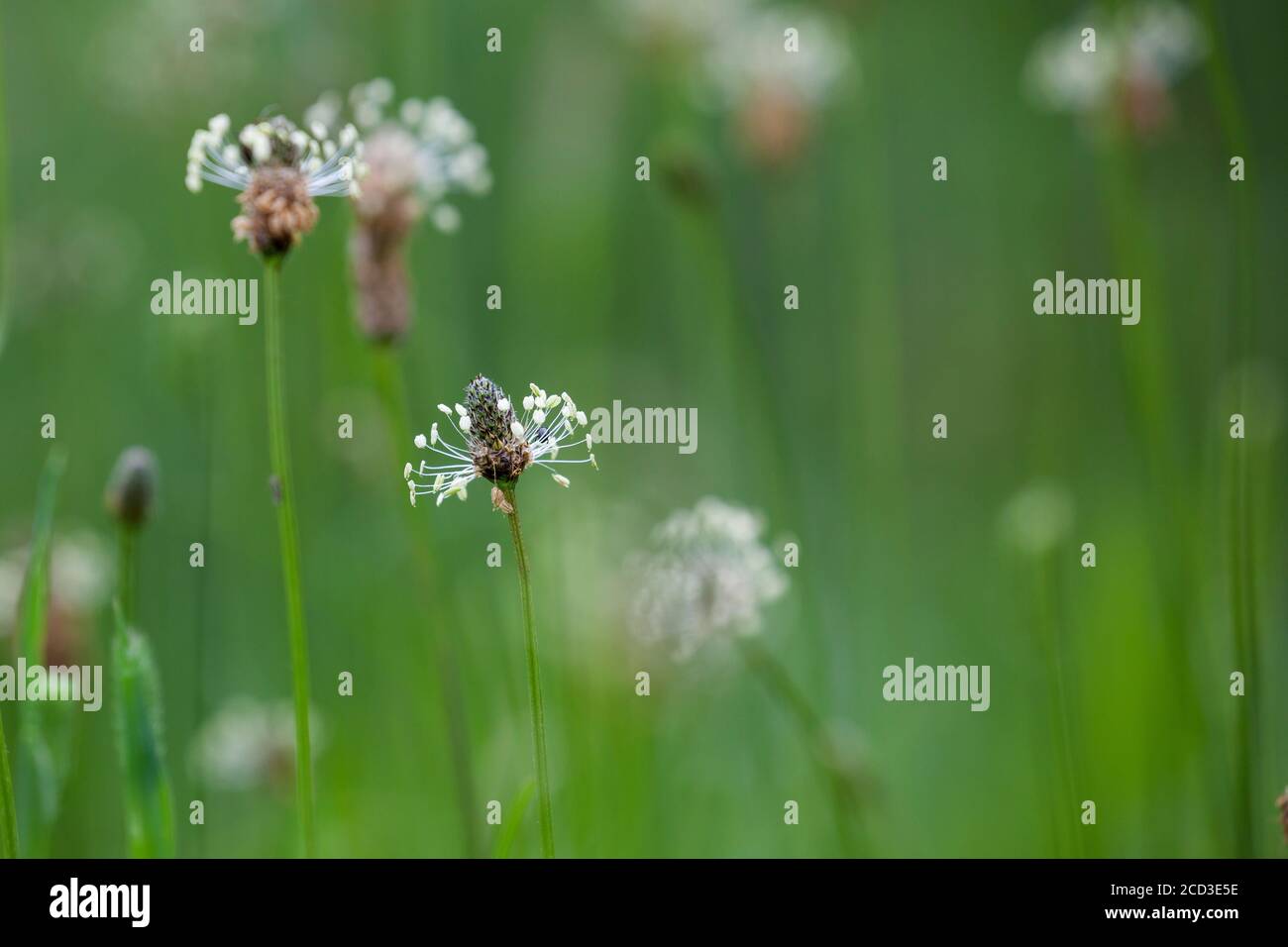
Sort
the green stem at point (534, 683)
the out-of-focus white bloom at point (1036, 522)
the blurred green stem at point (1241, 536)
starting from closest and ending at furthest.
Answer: the green stem at point (534, 683), the blurred green stem at point (1241, 536), the out-of-focus white bloom at point (1036, 522)

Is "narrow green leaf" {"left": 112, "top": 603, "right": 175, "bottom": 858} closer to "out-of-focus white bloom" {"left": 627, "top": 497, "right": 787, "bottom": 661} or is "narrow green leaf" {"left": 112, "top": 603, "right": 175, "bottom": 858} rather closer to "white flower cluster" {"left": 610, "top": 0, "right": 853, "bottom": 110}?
"out-of-focus white bloom" {"left": 627, "top": 497, "right": 787, "bottom": 661}

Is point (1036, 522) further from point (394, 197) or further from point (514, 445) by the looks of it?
point (394, 197)

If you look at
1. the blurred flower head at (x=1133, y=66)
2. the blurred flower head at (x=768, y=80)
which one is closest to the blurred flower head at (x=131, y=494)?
the blurred flower head at (x=1133, y=66)

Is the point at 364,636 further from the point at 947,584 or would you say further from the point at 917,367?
the point at 917,367

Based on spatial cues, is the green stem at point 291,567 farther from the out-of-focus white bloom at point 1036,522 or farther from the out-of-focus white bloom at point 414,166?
the out-of-focus white bloom at point 1036,522

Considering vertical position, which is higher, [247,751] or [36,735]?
[36,735]

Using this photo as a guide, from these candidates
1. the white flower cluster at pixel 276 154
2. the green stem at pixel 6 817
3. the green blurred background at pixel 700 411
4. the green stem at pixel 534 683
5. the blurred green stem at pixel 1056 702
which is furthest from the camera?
the green blurred background at pixel 700 411

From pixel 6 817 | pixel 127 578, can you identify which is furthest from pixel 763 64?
pixel 6 817
